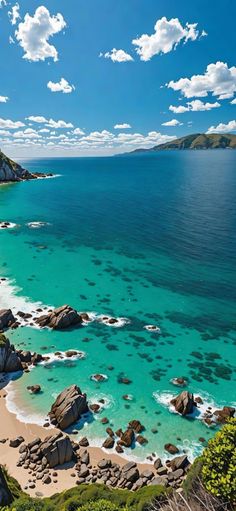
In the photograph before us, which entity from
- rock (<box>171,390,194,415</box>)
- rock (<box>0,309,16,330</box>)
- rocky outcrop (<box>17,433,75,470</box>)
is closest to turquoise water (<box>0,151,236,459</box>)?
rock (<box>171,390,194,415</box>)

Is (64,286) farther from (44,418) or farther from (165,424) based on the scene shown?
(165,424)

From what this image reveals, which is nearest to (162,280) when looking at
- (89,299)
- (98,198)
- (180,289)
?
(180,289)

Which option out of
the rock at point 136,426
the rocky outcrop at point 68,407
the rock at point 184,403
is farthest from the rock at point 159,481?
the rocky outcrop at point 68,407

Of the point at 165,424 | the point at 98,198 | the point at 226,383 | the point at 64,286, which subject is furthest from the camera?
the point at 98,198

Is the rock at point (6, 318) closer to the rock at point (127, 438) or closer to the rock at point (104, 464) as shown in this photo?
the rock at point (127, 438)

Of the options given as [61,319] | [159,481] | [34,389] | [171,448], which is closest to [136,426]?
[171,448]
